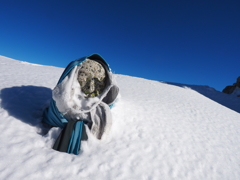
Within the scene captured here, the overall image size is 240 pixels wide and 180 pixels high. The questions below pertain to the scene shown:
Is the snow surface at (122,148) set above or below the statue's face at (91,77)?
below

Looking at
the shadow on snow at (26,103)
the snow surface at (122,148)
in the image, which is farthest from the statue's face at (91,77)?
the shadow on snow at (26,103)

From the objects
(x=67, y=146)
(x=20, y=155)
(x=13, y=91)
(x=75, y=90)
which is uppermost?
(x=13, y=91)

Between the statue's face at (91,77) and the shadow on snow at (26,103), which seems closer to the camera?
the statue's face at (91,77)

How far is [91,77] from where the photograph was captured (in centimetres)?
229

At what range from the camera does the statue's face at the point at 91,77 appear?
2268 millimetres

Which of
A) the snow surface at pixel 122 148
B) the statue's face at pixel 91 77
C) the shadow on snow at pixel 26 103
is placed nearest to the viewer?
the snow surface at pixel 122 148

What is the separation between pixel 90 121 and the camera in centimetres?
228

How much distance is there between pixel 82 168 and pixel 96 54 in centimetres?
165

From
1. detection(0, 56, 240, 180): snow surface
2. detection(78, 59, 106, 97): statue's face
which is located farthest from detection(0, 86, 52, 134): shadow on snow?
detection(78, 59, 106, 97): statue's face

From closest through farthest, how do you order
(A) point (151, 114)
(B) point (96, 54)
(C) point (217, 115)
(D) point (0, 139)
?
(D) point (0, 139)
(B) point (96, 54)
(A) point (151, 114)
(C) point (217, 115)

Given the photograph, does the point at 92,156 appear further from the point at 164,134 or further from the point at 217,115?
the point at 217,115

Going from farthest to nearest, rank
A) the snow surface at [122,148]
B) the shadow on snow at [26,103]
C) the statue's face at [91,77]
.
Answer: the shadow on snow at [26,103] < the statue's face at [91,77] < the snow surface at [122,148]

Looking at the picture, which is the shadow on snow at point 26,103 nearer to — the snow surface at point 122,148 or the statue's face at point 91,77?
the snow surface at point 122,148

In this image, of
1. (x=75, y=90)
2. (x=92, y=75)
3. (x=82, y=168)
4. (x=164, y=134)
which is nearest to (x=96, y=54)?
(x=92, y=75)
